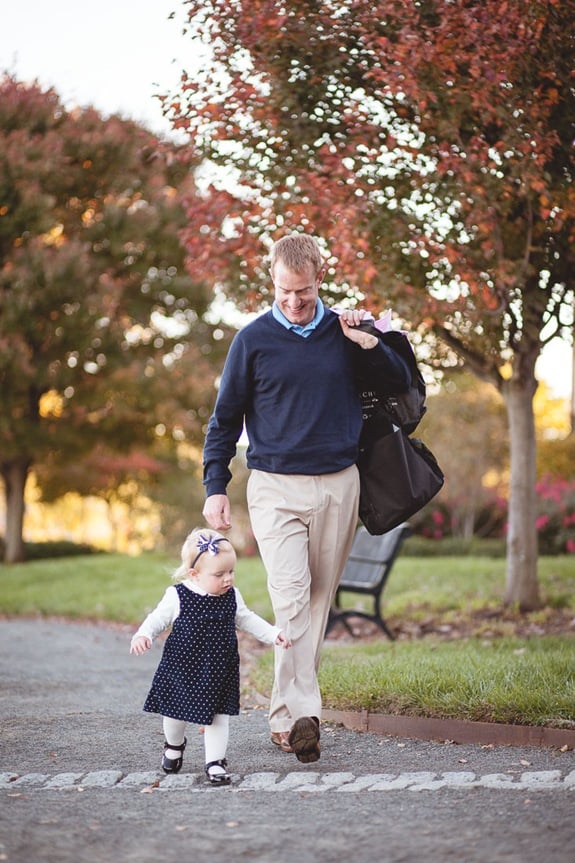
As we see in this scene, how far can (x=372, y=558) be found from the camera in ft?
34.7

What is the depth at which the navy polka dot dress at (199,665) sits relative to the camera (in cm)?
456

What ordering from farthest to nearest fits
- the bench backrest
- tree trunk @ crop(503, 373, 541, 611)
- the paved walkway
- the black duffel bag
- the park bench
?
tree trunk @ crop(503, 373, 541, 611)
the bench backrest
the park bench
the black duffel bag
the paved walkway

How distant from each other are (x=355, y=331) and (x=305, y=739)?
1825 millimetres

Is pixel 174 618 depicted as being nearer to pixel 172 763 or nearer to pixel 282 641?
pixel 282 641

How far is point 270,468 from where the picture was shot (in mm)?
4895

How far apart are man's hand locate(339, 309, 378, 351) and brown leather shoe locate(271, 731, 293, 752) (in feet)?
6.12

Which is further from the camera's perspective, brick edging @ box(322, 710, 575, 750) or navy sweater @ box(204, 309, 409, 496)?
brick edging @ box(322, 710, 575, 750)

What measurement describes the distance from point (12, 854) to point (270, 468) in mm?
2052

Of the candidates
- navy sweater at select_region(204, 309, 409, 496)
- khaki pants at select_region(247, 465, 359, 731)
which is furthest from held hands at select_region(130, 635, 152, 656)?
navy sweater at select_region(204, 309, 409, 496)

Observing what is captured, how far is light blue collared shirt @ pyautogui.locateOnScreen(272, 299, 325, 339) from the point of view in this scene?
4918 mm

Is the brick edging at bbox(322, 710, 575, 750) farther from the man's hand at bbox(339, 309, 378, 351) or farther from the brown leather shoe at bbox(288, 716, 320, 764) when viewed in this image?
the man's hand at bbox(339, 309, 378, 351)

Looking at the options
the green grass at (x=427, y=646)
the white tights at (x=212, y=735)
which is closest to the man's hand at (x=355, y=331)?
the white tights at (x=212, y=735)

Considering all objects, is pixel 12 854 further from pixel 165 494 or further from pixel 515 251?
pixel 165 494

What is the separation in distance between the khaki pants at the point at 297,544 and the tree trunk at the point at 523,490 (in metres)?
5.94
